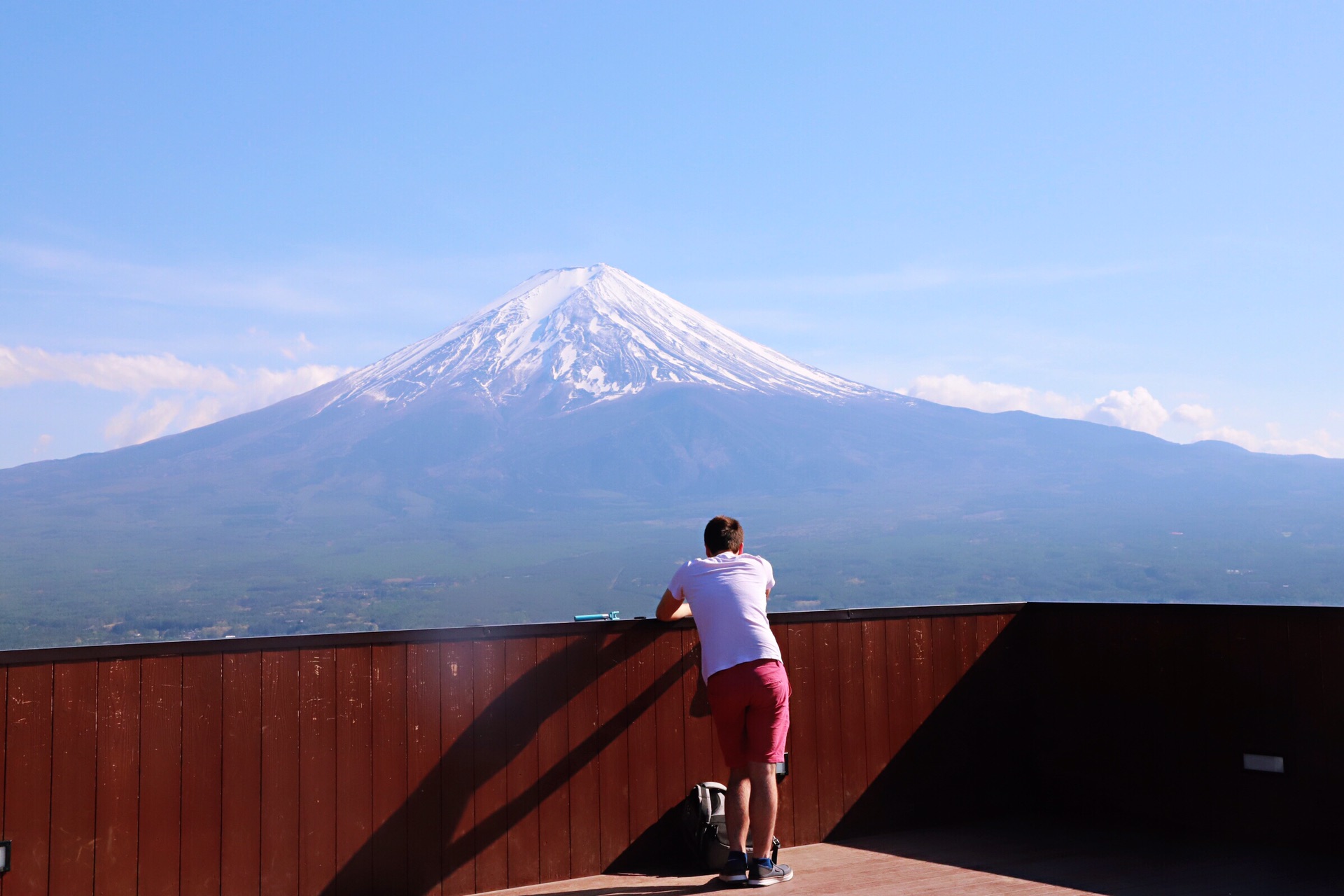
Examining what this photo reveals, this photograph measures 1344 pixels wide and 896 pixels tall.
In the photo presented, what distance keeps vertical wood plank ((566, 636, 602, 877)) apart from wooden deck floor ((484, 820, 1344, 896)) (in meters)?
0.10

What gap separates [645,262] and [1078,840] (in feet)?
564

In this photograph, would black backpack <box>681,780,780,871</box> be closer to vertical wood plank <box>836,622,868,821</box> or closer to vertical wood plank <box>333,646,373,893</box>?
vertical wood plank <box>836,622,868,821</box>

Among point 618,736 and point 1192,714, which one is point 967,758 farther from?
point 618,736

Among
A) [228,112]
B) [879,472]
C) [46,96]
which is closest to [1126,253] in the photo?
[879,472]

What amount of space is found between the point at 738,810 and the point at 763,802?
0.44ft

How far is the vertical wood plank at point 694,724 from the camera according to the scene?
434cm

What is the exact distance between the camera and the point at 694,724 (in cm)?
435

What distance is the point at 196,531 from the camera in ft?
384

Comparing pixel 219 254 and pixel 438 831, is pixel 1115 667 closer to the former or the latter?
pixel 438 831

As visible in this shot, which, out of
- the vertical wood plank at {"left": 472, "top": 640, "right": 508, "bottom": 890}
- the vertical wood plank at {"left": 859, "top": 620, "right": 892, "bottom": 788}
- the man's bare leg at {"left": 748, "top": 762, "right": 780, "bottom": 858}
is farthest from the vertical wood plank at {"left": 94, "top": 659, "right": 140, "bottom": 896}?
the vertical wood plank at {"left": 859, "top": 620, "right": 892, "bottom": 788}

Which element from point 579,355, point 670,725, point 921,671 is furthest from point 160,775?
point 579,355

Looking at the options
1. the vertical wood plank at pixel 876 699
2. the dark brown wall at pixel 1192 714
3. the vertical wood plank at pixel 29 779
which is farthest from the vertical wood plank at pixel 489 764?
the dark brown wall at pixel 1192 714

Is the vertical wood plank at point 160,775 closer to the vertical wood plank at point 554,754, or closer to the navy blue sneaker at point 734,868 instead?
the vertical wood plank at point 554,754

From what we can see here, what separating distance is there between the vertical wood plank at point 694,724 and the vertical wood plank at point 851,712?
0.60 m
